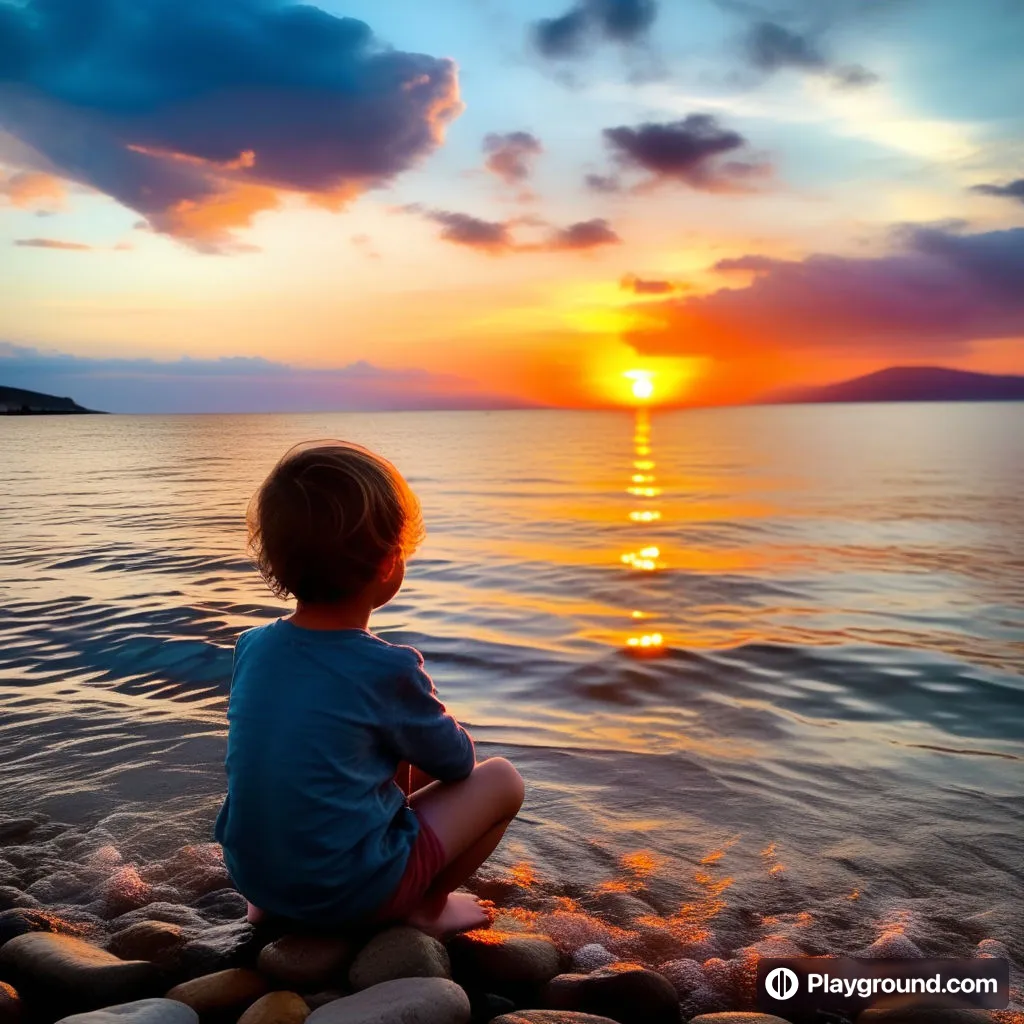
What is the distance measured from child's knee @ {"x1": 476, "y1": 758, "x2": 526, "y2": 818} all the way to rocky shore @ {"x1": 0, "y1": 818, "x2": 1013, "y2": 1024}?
441 millimetres

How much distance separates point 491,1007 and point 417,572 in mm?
9247

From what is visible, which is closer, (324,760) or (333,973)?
(324,760)

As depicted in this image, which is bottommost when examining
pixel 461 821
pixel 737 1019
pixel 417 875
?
pixel 737 1019

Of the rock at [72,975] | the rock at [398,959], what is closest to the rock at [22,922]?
the rock at [72,975]

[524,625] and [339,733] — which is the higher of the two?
[339,733]

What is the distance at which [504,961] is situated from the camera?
2863mm

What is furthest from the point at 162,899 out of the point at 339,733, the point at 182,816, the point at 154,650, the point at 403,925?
the point at 154,650

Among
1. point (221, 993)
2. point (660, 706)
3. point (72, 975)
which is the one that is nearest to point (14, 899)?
point (72, 975)

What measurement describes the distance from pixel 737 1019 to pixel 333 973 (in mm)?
1237

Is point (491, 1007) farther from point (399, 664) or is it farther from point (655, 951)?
point (399, 664)

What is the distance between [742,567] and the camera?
12.2 meters

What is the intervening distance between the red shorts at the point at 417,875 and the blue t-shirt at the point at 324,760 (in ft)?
0.16

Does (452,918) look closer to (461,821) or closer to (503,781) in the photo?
(461,821)

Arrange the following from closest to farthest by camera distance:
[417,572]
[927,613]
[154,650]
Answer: [154,650], [927,613], [417,572]
